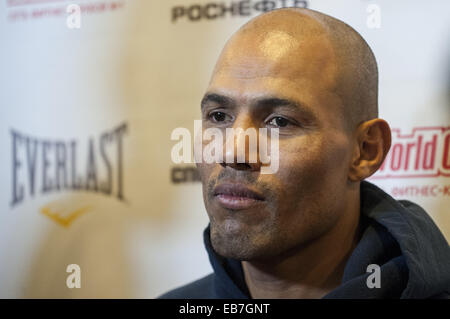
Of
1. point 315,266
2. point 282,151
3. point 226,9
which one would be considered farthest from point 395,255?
point 226,9

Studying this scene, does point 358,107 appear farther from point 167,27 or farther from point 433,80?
point 167,27

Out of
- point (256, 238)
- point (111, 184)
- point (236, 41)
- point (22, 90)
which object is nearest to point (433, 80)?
point (236, 41)

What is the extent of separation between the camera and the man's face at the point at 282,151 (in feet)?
2.99

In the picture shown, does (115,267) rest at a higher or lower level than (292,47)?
lower

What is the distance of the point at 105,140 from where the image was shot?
1599mm

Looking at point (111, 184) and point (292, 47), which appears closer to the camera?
point (292, 47)

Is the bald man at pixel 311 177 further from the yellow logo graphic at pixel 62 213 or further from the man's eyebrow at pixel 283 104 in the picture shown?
the yellow logo graphic at pixel 62 213

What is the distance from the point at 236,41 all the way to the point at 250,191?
0.93ft

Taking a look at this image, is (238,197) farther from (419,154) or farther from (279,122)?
(419,154)

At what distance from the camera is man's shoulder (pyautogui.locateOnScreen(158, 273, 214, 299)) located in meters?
1.20

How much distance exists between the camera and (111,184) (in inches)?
62.6

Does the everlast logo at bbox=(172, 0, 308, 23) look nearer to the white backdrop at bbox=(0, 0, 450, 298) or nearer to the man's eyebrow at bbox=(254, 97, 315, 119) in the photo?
the white backdrop at bbox=(0, 0, 450, 298)

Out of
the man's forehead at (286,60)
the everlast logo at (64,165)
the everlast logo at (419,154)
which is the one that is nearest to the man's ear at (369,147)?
the man's forehead at (286,60)

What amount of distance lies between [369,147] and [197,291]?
0.50 m
